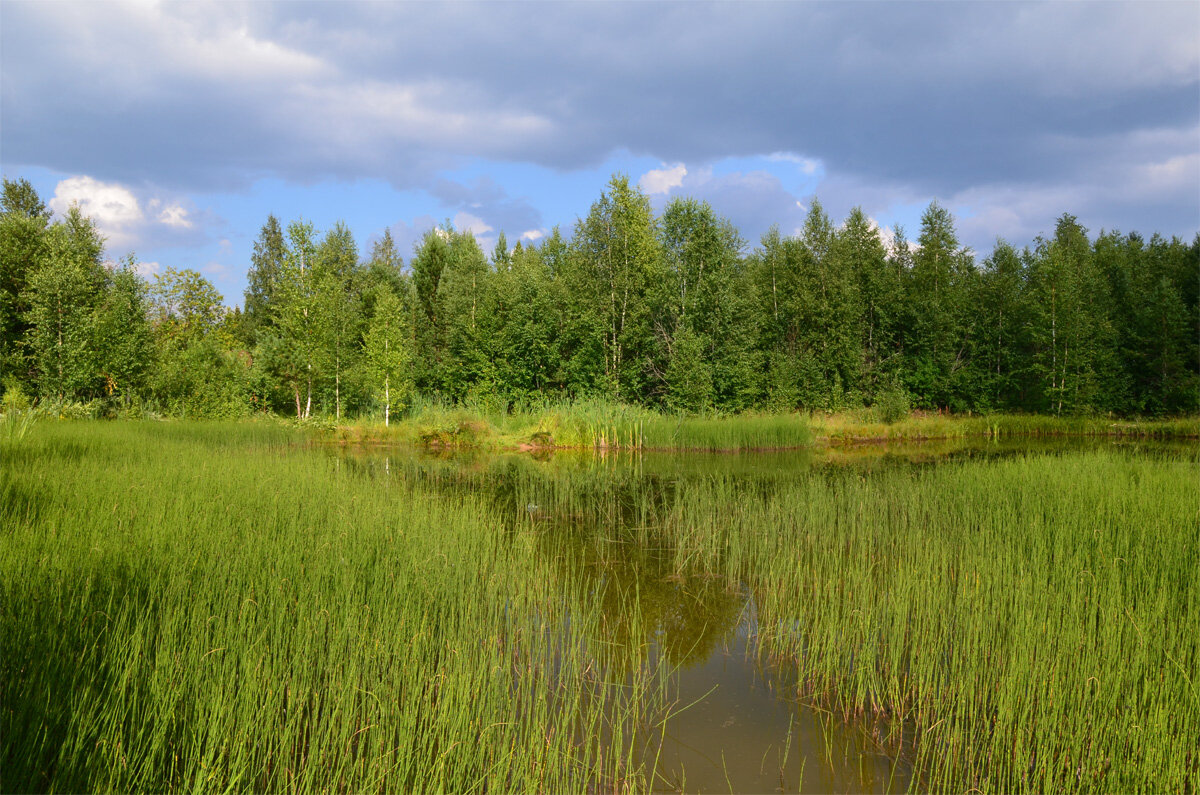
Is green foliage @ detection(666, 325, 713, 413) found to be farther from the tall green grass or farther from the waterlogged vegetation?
the tall green grass

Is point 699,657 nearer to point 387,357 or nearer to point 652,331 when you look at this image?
point 387,357

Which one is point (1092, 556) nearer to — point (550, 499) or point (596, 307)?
point (550, 499)

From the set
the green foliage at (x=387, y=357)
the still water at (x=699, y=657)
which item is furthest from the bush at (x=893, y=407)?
the green foliage at (x=387, y=357)

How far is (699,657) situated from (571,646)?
3.14 feet

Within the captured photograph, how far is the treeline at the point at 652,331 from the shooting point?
23.0 m

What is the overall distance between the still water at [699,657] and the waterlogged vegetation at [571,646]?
24 millimetres

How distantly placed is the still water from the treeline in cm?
1414

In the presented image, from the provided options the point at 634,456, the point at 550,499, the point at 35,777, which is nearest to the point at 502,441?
the point at 634,456

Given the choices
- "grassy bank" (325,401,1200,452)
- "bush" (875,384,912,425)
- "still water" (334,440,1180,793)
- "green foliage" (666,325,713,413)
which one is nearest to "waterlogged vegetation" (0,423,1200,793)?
"still water" (334,440,1180,793)

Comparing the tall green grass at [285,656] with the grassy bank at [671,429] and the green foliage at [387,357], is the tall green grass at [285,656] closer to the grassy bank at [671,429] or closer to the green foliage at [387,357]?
the grassy bank at [671,429]

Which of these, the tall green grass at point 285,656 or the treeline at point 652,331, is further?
the treeline at point 652,331

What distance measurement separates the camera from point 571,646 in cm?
454

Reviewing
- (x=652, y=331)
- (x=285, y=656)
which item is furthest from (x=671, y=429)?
(x=285, y=656)

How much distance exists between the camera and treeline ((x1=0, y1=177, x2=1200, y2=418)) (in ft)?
75.6
